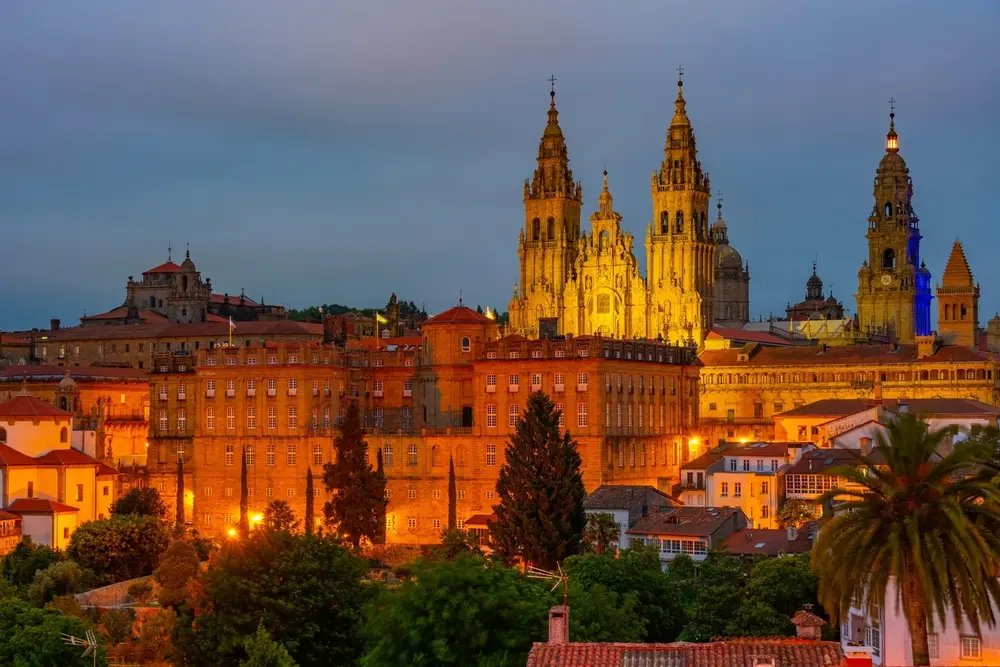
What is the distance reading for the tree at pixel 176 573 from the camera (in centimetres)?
7312

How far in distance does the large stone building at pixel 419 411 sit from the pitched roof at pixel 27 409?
634 centimetres

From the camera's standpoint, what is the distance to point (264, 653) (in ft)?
176

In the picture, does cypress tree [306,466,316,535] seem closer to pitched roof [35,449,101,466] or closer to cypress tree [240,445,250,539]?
cypress tree [240,445,250,539]

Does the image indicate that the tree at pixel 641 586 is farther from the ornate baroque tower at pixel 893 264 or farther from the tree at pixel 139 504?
the ornate baroque tower at pixel 893 264

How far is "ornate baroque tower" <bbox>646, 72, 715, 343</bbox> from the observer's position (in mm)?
147875

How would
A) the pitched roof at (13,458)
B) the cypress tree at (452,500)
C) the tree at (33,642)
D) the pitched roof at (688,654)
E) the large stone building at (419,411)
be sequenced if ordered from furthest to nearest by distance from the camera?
the large stone building at (419,411) → the pitched roof at (13,458) → the cypress tree at (452,500) → the tree at (33,642) → the pitched roof at (688,654)

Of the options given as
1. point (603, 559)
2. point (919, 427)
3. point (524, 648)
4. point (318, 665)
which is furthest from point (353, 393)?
point (919, 427)

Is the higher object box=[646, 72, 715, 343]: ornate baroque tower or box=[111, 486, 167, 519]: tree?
box=[646, 72, 715, 343]: ornate baroque tower

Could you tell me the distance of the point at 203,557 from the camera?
88.1 metres

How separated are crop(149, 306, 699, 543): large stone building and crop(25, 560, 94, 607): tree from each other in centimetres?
2180

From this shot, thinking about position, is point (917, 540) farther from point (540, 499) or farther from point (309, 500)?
point (309, 500)

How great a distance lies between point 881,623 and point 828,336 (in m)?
116

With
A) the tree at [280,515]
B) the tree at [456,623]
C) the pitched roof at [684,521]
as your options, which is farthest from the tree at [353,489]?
the tree at [456,623]

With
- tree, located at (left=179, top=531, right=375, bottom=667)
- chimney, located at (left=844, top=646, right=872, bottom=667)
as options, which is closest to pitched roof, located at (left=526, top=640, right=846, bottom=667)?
chimney, located at (left=844, top=646, right=872, bottom=667)
